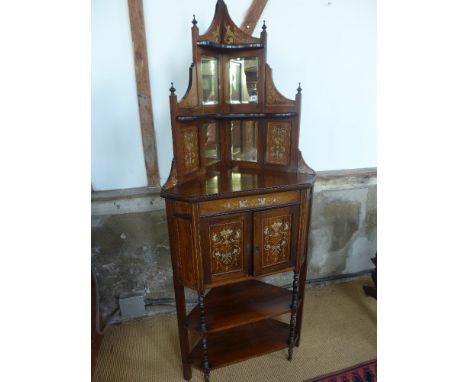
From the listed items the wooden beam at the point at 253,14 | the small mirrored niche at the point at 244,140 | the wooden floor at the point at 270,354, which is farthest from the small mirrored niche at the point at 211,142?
the wooden floor at the point at 270,354

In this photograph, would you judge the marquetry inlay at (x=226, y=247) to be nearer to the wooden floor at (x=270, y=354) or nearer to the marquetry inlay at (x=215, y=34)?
the wooden floor at (x=270, y=354)

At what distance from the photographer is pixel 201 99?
5.38 ft

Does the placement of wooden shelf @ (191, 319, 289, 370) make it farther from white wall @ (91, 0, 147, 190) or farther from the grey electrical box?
white wall @ (91, 0, 147, 190)

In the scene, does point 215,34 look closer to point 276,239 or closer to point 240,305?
point 276,239

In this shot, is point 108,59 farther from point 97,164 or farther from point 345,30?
point 345,30

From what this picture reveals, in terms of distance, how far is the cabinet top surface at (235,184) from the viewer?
1.39 m

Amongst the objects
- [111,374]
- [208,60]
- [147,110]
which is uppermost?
[208,60]

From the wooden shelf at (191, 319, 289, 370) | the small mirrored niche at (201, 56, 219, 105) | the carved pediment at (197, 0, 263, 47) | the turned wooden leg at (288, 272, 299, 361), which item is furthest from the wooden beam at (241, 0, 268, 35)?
the wooden shelf at (191, 319, 289, 370)

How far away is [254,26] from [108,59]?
3.01 ft

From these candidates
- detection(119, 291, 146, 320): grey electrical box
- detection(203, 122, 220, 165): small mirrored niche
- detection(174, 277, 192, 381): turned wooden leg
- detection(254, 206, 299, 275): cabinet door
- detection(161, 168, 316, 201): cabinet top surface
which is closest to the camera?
detection(161, 168, 316, 201): cabinet top surface

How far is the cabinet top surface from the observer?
1388mm

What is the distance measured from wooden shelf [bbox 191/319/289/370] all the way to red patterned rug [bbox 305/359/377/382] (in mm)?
294

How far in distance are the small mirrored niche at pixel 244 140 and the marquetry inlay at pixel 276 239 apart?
46 centimetres
